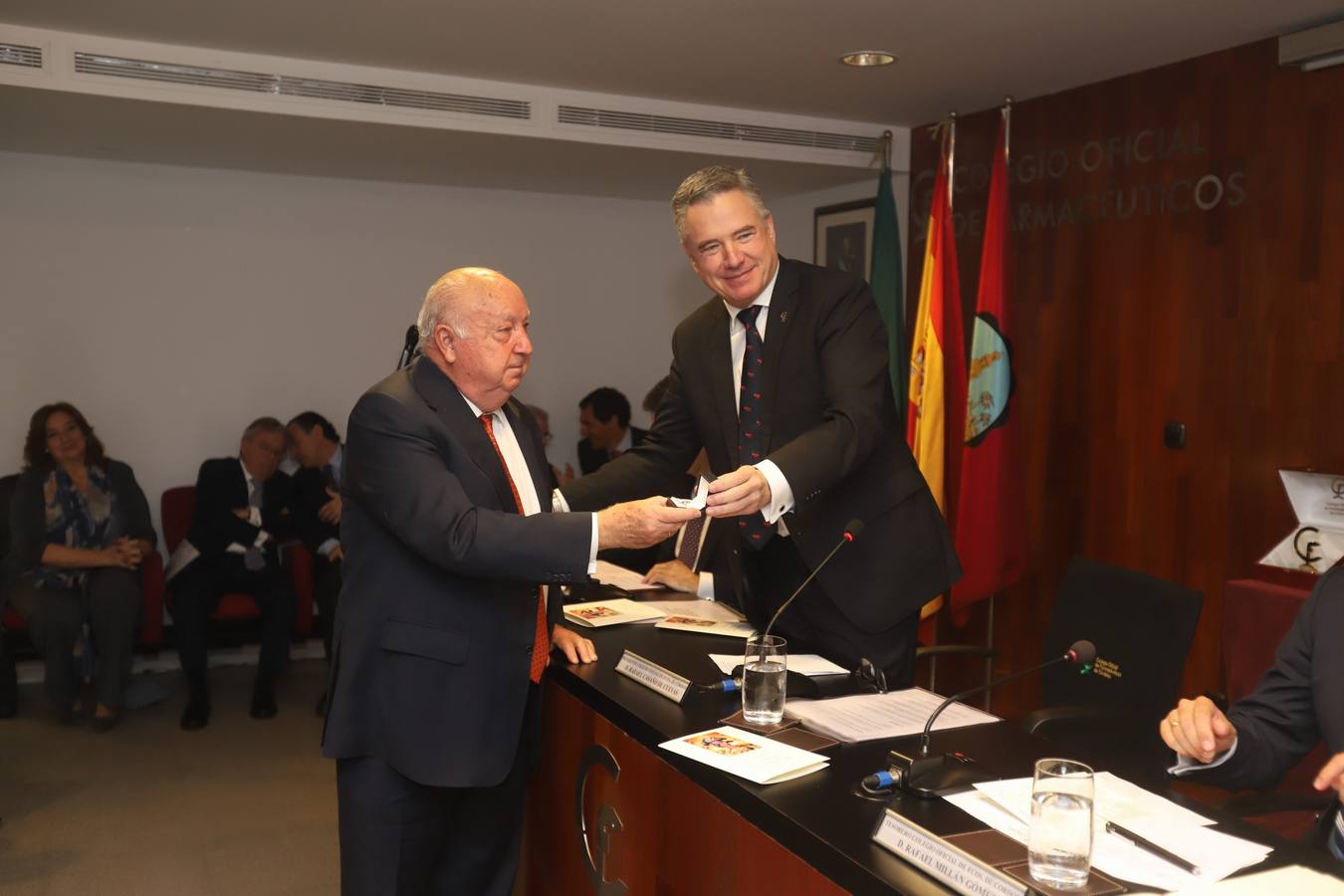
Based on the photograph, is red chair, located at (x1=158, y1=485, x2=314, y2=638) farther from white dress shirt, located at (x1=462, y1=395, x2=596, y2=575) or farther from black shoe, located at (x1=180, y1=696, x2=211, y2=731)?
white dress shirt, located at (x1=462, y1=395, x2=596, y2=575)

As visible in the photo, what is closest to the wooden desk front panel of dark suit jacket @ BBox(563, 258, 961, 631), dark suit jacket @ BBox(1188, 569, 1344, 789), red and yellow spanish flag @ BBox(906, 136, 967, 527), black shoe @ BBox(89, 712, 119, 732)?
dark suit jacket @ BBox(563, 258, 961, 631)

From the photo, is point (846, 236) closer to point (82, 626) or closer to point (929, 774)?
point (82, 626)

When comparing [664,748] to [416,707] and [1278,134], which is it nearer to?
[416,707]

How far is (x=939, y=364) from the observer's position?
16.5ft

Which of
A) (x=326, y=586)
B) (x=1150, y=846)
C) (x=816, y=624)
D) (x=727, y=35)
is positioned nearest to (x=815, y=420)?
(x=816, y=624)

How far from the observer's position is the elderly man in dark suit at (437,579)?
217 centimetres

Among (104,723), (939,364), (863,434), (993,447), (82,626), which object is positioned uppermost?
(939,364)

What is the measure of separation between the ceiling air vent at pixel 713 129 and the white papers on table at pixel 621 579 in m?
2.38

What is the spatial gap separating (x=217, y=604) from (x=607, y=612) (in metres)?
3.26

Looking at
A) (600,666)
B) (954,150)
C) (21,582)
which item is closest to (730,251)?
(600,666)

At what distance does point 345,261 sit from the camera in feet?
21.6

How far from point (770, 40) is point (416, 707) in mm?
3119

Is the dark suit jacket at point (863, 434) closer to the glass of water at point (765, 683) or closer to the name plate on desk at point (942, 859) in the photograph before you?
the glass of water at point (765, 683)

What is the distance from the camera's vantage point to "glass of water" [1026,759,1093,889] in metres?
1.40
